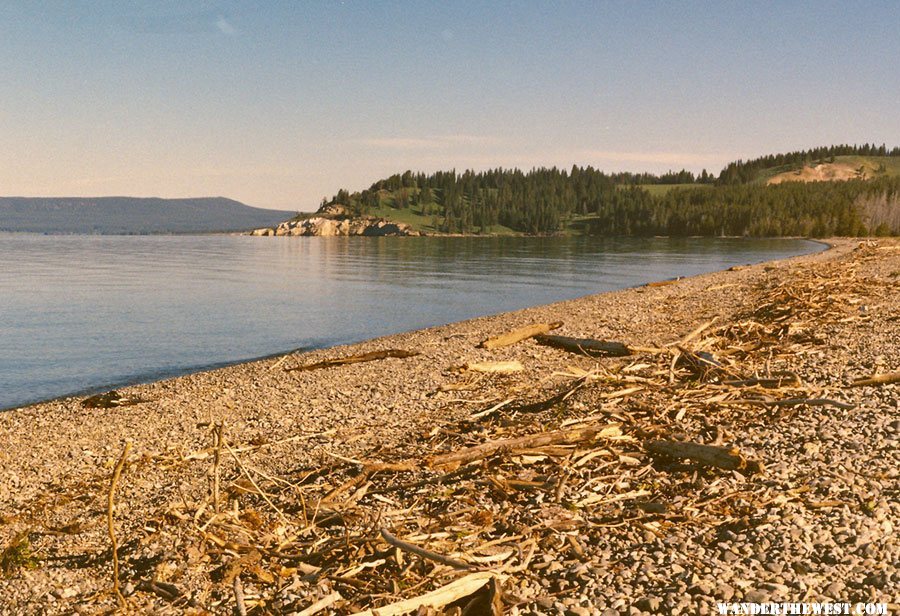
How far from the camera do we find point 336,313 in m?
38.7

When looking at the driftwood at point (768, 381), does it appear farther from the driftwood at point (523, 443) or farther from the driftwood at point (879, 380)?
the driftwood at point (523, 443)

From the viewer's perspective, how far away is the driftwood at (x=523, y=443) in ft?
28.2

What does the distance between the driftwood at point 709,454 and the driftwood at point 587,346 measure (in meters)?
7.72

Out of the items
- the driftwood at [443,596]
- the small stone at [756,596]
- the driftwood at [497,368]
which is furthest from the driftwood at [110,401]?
the small stone at [756,596]

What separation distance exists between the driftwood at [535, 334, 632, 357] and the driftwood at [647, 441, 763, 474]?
25.3ft

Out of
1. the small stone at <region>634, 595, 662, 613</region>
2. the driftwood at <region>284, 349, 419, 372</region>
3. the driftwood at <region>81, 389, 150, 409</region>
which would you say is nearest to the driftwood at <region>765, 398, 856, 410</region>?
the small stone at <region>634, 595, 662, 613</region>

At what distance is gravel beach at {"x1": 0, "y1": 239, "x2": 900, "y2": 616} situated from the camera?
556 cm

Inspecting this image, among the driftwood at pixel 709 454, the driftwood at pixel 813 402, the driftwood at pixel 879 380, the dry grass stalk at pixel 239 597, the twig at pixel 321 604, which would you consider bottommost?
the dry grass stalk at pixel 239 597

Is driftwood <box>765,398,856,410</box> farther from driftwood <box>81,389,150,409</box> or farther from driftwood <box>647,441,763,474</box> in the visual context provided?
driftwood <box>81,389,150,409</box>

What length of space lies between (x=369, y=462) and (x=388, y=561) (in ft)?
10.5

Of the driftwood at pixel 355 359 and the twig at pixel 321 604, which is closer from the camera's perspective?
the twig at pixel 321 604

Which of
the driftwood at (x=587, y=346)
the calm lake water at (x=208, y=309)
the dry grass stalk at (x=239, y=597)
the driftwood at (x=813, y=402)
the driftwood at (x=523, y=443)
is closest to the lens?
the dry grass stalk at (x=239, y=597)

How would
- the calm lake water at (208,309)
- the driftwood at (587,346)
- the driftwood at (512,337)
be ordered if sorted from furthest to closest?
the calm lake water at (208,309) < the driftwood at (512,337) < the driftwood at (587,346)

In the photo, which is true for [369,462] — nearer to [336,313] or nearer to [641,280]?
[336,313]
